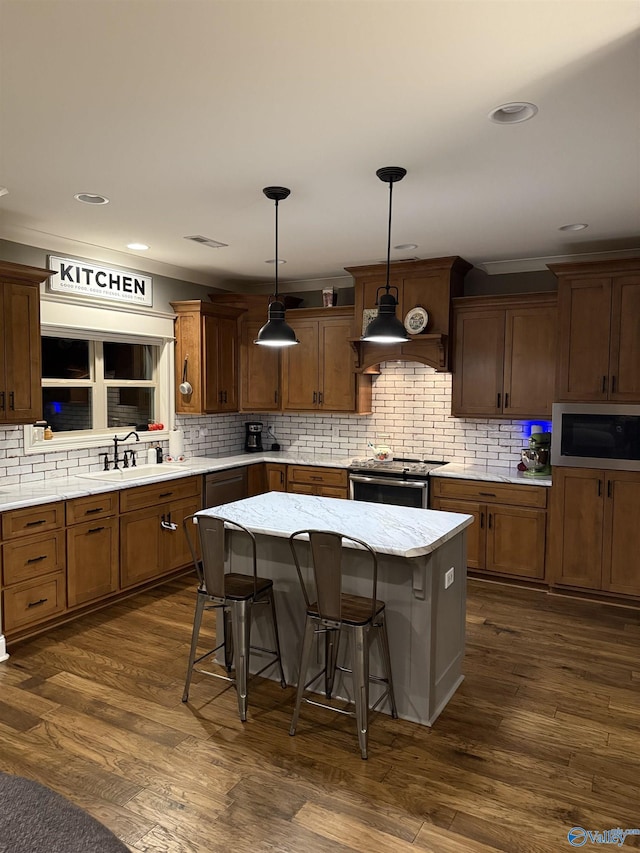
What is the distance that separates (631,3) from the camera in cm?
177

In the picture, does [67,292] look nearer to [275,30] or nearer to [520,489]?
[275,30]

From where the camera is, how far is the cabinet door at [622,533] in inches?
179

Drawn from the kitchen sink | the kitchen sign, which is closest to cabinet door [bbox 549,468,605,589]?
the kitchen sink

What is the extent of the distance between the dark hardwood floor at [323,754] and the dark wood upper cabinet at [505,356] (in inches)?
82.5

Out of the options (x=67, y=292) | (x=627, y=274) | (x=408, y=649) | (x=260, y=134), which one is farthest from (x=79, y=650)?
(x=627, y=274)

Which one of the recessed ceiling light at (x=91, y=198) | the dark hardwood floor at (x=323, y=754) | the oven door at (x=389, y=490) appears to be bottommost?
the dark hardwood floor at (x=323, y=754)

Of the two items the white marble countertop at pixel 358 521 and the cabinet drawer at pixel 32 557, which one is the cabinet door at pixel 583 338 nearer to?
the white marble countertop at pixel 358 521

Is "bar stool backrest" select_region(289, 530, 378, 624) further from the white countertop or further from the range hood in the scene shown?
the range hood

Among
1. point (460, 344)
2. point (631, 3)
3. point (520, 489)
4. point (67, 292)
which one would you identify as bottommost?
point (520, 489)

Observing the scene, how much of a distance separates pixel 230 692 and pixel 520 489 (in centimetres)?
290

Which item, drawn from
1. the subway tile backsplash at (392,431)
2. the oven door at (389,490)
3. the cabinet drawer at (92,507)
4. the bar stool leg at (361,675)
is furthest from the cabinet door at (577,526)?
the cabinet drawer at (92,507)

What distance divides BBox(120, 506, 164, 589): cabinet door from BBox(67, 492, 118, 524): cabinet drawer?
16 centimetres

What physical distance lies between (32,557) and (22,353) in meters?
1.37

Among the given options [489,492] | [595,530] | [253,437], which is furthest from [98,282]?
[595,530]
